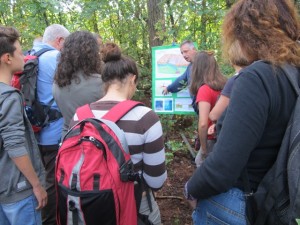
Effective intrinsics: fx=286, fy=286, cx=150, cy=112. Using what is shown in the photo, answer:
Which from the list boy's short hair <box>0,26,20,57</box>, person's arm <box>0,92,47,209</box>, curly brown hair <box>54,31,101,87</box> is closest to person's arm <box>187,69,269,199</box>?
person's arm <box>0,92,47,209</box>

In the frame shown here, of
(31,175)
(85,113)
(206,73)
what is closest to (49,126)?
(31,175)

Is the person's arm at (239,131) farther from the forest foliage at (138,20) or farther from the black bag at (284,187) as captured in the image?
the forest foliage at (138,20)

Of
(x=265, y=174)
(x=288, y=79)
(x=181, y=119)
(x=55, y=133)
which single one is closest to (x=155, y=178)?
Answer: (x=265, y=174)

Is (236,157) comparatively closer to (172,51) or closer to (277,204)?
(277,204)

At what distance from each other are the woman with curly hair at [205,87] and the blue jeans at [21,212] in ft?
6.44

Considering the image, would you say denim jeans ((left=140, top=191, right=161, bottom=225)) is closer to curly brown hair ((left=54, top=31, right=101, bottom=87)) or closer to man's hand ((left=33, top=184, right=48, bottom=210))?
man's hand ((left=33, top=184, right=48, bottom=210))

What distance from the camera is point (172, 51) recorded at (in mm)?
4188

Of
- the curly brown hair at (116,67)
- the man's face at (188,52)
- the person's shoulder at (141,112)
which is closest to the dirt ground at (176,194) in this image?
the man's face at (188,52)

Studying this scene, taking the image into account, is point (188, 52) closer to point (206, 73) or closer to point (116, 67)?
point (206, 73)

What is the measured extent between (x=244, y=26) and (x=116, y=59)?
0.97m

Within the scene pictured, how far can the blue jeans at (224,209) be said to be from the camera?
1.39 metres

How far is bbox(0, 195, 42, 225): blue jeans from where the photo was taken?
198 centimetres

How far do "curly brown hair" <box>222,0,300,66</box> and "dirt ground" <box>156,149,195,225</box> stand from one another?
2626 millimetres

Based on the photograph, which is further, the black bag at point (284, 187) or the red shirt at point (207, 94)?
the red shirt at point (207, 94)
